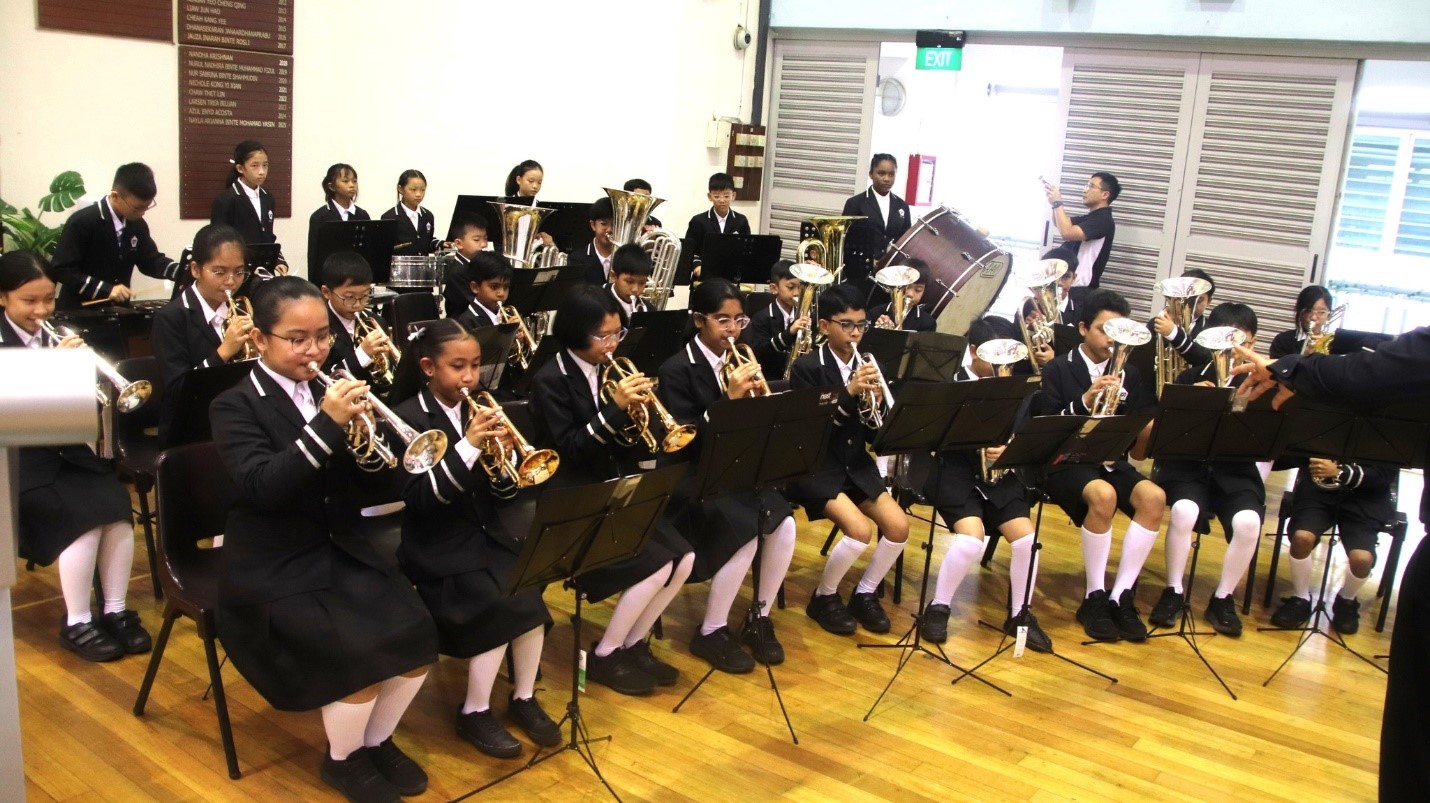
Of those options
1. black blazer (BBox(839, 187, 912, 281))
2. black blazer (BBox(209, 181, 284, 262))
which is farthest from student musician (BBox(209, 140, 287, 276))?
black blazer (BBox(839, 187, 912, 281))

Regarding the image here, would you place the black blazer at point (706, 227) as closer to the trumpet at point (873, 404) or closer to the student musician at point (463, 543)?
the trumpet at point (873, 404)

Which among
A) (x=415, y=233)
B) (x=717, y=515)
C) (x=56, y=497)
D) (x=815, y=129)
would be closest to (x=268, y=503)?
(x=56, y=497)

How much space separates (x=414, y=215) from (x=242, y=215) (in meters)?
1.19

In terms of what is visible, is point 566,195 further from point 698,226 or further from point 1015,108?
point 1015,108

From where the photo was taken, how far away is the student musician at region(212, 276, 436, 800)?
129 inches

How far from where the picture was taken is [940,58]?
33.4ft

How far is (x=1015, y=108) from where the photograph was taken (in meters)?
12.8

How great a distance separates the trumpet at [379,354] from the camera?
15.9ft

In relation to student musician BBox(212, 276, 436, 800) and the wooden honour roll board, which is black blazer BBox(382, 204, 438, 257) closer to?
the wooden honour roll board

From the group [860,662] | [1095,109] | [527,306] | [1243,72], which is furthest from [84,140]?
[1243,72]

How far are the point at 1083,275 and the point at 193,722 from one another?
7.40 metres

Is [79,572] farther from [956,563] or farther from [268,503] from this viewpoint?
[956,563]

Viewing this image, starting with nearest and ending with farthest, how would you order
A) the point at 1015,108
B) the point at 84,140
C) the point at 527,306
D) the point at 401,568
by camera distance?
the point at 401,568 → the point at 527,306 → the point at 84,140 → the point at 1015,108

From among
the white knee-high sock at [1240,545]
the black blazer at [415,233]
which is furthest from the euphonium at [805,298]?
the black blazer at [415,233]
